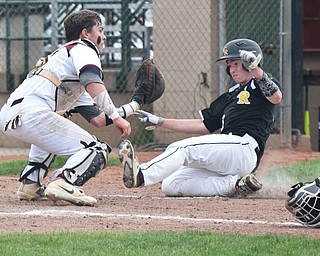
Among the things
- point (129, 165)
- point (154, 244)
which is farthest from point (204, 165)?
point (154, 244)

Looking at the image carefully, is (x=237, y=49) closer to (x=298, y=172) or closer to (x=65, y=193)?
(x=65, y=193)

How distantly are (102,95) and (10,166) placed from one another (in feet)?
13.2

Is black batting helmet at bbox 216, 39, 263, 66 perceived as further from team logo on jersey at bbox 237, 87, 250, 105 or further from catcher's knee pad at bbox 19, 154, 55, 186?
catcher's knee pad at bbox 19, 154, 55, 186

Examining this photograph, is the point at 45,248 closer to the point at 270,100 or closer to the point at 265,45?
the point at 270,100

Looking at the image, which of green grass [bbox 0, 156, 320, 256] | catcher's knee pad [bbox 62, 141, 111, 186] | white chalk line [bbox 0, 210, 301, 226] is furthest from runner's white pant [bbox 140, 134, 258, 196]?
green grass [bbox 0, 156, 320, 256]

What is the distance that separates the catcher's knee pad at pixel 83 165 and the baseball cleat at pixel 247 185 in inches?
47.6

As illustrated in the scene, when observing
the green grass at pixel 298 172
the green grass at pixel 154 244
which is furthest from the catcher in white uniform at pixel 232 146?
the green grass at pixel 154 244

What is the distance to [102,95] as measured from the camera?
7145 mm

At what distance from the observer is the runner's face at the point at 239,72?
8.10 meters

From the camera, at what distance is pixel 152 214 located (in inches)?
268

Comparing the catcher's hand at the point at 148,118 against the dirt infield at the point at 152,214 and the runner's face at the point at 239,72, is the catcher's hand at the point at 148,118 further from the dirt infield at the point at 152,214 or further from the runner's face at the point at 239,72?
the runner's face at the point at 239,72

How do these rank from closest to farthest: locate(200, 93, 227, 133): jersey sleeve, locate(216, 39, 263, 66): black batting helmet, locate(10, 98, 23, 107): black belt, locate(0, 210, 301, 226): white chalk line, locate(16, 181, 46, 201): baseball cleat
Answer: locate(0, 210, 301, 226): white chalk line
locate(10, 98, 23, 107): black belt
locate(16, 181, 46, 201): baseball cleat
locate(216, 39, 263, 66): black batting helmet
locate(200, 93, 227, 133): jersey sleeve

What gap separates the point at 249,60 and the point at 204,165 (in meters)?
0.95

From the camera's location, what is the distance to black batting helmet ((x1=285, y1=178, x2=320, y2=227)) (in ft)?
19.6
